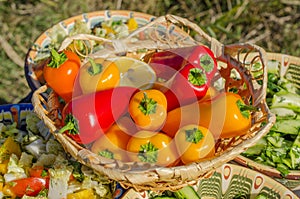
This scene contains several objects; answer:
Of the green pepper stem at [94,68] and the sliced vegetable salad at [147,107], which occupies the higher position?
the green pepper stem at [94,68]

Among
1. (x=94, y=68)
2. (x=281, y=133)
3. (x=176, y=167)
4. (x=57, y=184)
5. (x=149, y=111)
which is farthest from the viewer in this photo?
(x=281, y=133)

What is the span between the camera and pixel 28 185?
1.96 meters

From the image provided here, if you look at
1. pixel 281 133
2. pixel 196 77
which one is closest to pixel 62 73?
pixel 196 77

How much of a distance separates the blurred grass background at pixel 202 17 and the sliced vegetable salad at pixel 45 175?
5.78ft

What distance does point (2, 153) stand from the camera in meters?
2.08

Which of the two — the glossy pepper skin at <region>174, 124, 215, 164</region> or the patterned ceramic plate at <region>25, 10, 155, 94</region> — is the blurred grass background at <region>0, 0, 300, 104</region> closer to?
the patterned ceramic plate at <region>25, 10, 155, 94</region>

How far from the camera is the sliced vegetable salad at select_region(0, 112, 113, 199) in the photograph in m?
1.95

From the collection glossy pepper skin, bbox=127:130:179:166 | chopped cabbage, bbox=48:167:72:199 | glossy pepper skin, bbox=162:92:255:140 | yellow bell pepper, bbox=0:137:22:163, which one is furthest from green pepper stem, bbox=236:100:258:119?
yellow bell pepper, bbox=0:137:22:163

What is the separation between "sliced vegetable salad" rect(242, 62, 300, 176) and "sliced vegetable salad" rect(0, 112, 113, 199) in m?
0.69

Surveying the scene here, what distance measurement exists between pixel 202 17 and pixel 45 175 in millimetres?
2488

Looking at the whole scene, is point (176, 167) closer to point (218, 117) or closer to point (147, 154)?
point (147, 154)

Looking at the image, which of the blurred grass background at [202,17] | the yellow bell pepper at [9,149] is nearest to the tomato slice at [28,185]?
the yellow bell pepper at [9,149]

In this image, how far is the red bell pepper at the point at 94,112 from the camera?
1.75 m

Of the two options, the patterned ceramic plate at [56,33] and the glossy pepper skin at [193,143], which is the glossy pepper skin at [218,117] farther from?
the patterned ceramic plate at [56,33]
